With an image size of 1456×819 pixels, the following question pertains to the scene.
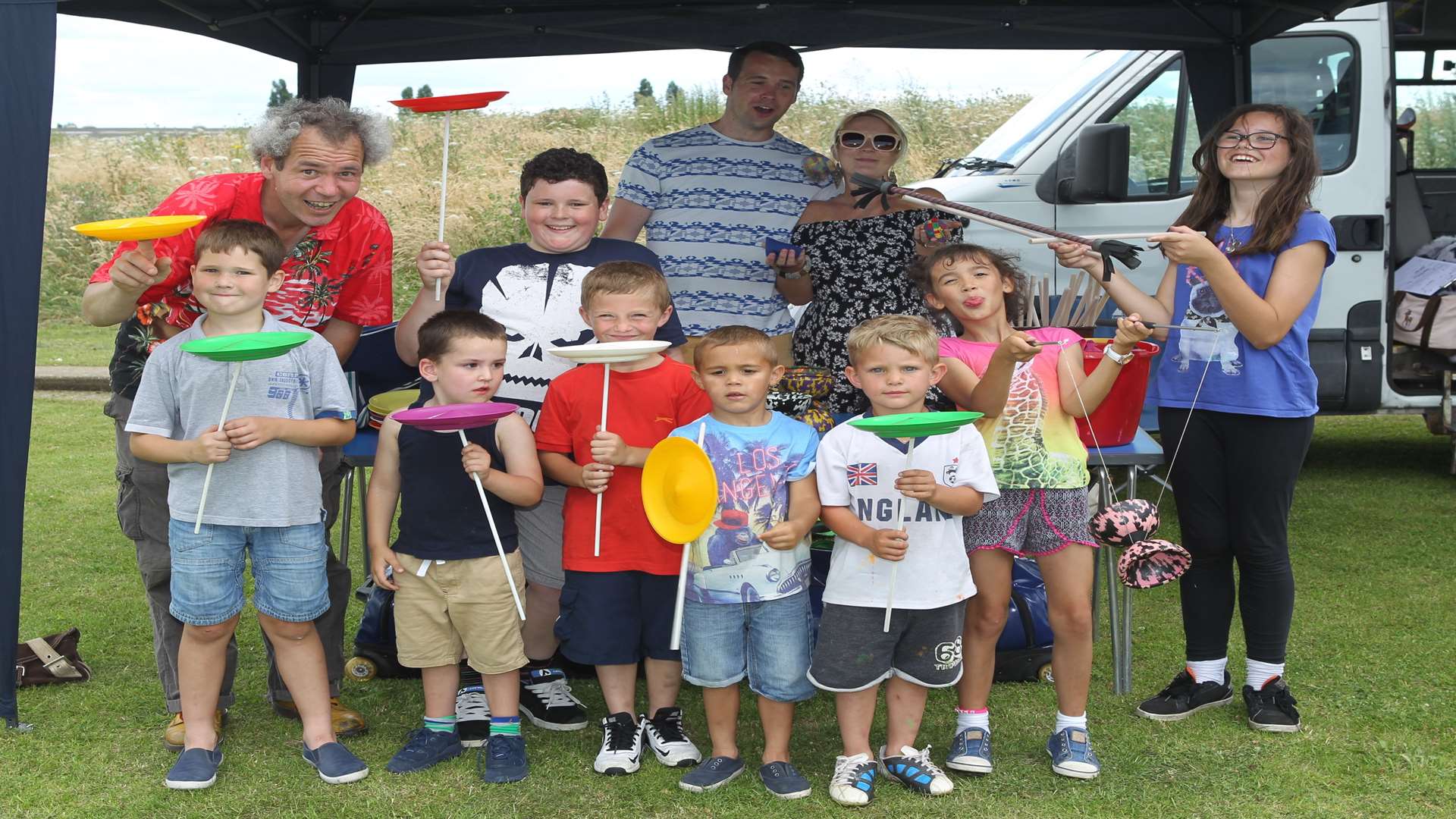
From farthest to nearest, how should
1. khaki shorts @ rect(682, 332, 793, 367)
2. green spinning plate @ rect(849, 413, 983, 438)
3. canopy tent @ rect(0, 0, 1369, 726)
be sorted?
canopy tent @ rect(0, 0, 1369, 726), khaki shorts @ rect(682, 332, 793, 367), green spinning plate @ rect(849, 413, 983, 438)

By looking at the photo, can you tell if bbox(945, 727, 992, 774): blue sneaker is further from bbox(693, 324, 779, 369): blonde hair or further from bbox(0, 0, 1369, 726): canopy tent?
bbox(0, 0, 1369, 726): canopy tent

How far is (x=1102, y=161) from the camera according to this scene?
527cm

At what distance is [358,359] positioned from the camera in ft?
12.9

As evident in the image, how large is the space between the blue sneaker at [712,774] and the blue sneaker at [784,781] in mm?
74

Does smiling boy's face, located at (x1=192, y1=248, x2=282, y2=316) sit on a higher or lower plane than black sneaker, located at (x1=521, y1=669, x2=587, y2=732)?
higher

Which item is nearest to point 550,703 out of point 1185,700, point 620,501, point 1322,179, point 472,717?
point 472,717

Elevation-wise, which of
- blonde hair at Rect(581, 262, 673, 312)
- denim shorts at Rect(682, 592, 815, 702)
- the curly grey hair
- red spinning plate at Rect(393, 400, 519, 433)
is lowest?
denim shorts at Rect(682, 592, 815, 702)

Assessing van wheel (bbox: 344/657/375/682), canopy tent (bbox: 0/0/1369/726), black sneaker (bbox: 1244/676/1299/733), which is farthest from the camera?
canopy tent (bbox: 0/0/1369/726)

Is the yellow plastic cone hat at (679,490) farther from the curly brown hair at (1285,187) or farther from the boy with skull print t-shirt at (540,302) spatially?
the curly brown hair at (1285,187)

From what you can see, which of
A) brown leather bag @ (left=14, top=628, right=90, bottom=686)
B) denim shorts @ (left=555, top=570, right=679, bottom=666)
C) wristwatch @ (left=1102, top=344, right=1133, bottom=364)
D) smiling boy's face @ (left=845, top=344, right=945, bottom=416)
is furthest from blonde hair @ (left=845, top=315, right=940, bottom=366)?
brown leather bag @ (left=14, top=628, right=90, bottom=686)

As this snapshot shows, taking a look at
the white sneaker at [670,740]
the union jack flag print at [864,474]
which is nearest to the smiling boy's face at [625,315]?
the union jack flag print at [864,474]

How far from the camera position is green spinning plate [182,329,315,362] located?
2.57 m

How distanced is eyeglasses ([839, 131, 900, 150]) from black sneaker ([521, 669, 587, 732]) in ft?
5.83

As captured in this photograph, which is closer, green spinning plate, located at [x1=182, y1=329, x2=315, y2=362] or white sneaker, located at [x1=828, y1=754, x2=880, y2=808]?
green spinning plate, located at [x1=182, y1=329, x2=315, y2=362]
